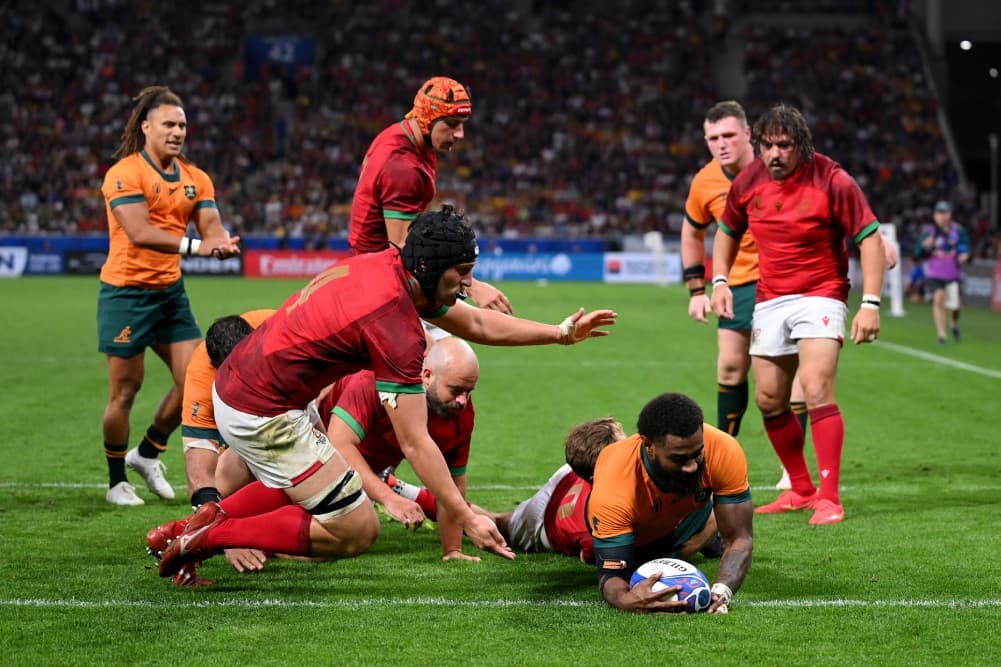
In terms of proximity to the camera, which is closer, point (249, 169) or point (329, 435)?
point (329, 435)

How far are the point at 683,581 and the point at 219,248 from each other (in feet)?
12.1

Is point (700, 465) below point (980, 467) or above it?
above

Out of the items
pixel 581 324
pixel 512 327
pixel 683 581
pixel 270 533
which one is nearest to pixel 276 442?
pixel 270 533

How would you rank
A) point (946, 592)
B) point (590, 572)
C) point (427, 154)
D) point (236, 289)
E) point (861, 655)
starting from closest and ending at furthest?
point (861, 655) < point (946, 592) < point (590, 572) < point (427, 154) < point (236, 289)

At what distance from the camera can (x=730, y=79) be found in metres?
47.8

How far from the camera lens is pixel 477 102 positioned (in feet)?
150

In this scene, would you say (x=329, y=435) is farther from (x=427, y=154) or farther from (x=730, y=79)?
(x=730, y=79)

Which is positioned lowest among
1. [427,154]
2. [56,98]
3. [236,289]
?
[236,289]

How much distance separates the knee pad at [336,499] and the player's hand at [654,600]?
1.25 meters

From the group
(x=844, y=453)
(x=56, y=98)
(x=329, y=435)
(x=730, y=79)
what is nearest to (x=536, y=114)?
(x=730, y=79)

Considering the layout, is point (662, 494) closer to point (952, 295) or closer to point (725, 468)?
point (725, 468)

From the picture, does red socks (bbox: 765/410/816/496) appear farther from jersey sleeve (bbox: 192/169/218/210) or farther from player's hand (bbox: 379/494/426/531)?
jersey sleeve (bbox: 192/169/218/210)

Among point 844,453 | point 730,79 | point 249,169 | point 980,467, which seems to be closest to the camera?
point 980,467

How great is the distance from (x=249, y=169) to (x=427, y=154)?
37681 millimetres
